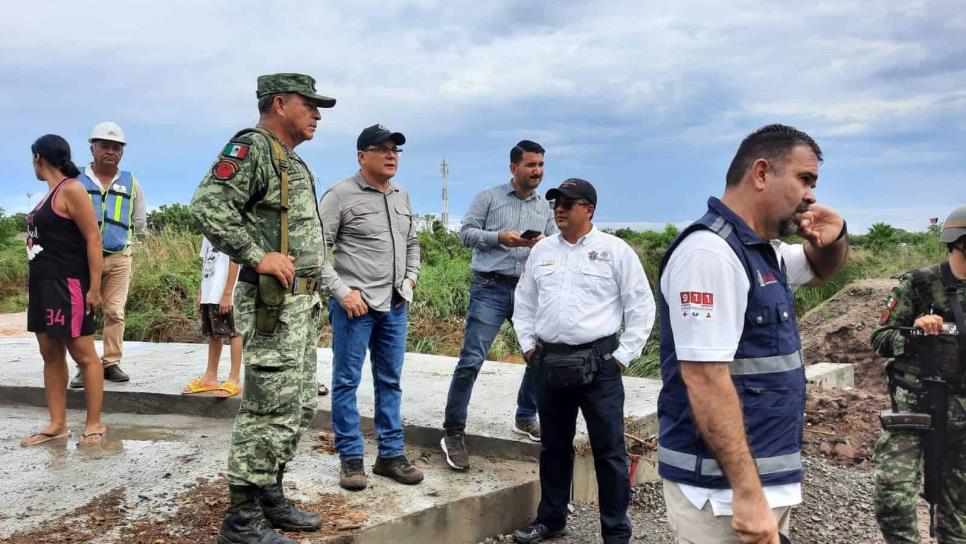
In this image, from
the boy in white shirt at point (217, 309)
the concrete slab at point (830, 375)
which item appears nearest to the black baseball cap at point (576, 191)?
the boy in white shirt at point (217, 309)

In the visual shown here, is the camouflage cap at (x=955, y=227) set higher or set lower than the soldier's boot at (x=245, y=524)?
higher

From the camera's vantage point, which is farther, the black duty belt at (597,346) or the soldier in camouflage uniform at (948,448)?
the black duty belt at (597,346)

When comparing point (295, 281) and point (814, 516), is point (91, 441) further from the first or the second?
point (814, 516)

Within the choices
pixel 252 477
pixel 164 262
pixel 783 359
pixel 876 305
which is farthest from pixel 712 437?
pixel 164 262

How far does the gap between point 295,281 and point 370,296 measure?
2.48 ft

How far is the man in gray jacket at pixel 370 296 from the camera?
3.97 meters

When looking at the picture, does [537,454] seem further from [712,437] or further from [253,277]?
[712,437]

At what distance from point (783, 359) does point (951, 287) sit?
2.29 metres

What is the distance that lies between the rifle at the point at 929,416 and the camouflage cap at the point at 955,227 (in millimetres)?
480

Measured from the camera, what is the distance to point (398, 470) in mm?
4094

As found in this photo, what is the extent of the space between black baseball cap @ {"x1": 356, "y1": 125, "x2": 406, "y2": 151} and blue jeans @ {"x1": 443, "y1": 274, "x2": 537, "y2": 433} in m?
1.15

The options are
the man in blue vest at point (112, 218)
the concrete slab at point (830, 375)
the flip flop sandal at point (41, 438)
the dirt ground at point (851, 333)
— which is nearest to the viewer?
the flip flop sandal at point (41, 438)

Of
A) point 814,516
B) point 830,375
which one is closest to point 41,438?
point 814,516

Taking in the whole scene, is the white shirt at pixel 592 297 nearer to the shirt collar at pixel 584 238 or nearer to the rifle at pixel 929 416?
the shirt collar at pixel 584 238
